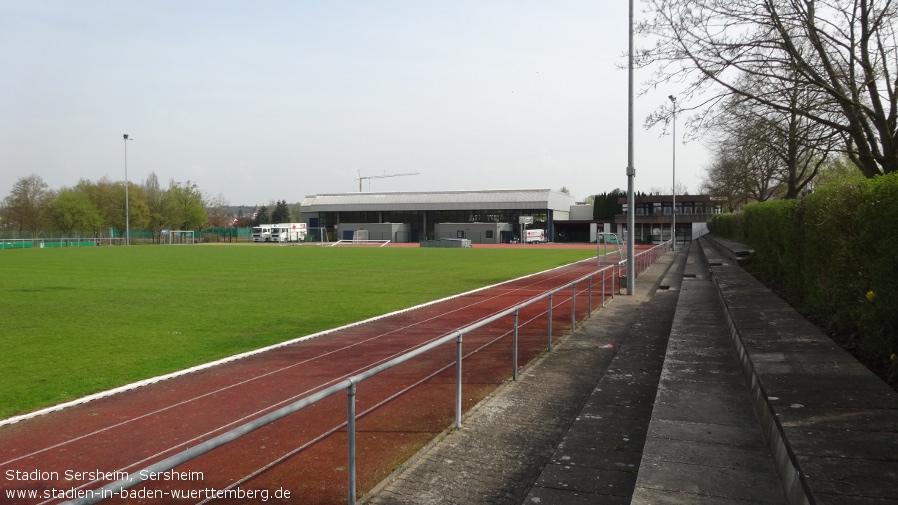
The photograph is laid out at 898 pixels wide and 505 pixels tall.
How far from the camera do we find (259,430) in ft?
21.0

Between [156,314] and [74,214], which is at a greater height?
[74,214]

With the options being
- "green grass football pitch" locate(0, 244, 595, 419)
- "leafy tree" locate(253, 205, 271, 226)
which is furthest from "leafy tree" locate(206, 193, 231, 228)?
"green grass football pitch" locate(0, 244, 595, 419)

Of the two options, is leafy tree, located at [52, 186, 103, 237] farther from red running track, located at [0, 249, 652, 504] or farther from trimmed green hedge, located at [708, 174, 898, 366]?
trimmed green hedge, located at [708, 174, 898, 366]

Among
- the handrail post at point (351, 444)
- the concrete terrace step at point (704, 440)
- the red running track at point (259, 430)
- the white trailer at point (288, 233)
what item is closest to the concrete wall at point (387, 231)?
the white trailer at point (288, 233)

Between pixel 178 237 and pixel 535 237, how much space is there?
179ft

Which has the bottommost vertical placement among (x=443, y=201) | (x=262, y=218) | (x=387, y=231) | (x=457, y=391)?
(x=457, y=391)

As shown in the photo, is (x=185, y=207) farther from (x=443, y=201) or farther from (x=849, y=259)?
(x=849, y=259)

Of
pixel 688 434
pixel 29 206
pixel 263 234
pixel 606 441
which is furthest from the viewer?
pixel 263 234

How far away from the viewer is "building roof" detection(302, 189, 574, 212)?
91188 mm

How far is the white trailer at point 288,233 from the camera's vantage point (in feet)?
316

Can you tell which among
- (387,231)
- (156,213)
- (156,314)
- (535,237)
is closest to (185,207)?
(156,213)

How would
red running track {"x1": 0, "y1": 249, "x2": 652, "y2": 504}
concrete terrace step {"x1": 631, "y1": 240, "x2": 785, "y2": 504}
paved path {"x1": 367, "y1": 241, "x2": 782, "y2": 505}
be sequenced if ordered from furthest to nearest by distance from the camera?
red running track {"x1": 0, "y1": 249, "x2": 652, "y2": 504} → paved path {"x1": 367, "y1": 241, "x2": 782, "y2": 505} → concrete terrace step {"x1": 631, "y1": 240, "x2": 785, "y2": 504}

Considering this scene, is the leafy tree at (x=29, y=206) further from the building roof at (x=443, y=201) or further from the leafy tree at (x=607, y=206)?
the leafy tree at (x=607, y=206)

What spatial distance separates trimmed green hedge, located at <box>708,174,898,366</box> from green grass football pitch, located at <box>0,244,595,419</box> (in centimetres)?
915
